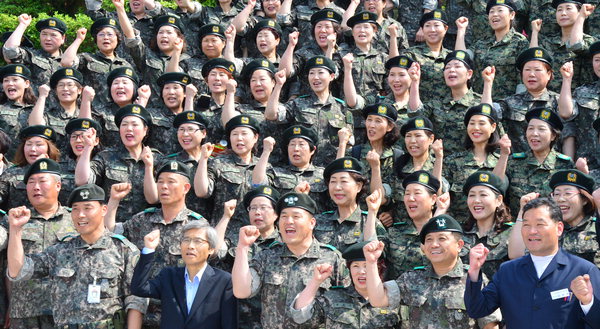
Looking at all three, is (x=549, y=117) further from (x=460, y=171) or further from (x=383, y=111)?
(x=383, y=111)

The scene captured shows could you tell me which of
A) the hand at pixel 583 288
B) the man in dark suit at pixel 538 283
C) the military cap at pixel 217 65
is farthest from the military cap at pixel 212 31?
the hand at pixel 583 288

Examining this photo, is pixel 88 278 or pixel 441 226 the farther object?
pixel 88 278

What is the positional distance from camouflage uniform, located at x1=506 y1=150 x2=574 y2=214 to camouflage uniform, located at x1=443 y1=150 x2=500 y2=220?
0.21 m

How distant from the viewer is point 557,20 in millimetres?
11766

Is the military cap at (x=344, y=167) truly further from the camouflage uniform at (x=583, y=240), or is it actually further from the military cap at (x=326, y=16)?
the military cap at (x=326, y=16)

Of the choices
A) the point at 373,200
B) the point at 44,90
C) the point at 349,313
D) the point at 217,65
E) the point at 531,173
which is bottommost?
the point at 349,313

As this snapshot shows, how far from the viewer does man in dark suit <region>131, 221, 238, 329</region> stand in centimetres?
793

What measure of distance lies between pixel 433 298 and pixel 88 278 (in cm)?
268

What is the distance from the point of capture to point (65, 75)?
1139 cm

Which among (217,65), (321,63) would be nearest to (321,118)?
(321,63)

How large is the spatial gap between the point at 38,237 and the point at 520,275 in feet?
13.9

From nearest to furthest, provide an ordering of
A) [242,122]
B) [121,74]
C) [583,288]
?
[583,288], [242,122], [121,74]

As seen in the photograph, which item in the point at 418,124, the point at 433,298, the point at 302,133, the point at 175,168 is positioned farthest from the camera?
the point at 302,133

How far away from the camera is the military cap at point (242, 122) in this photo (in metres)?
10.1
